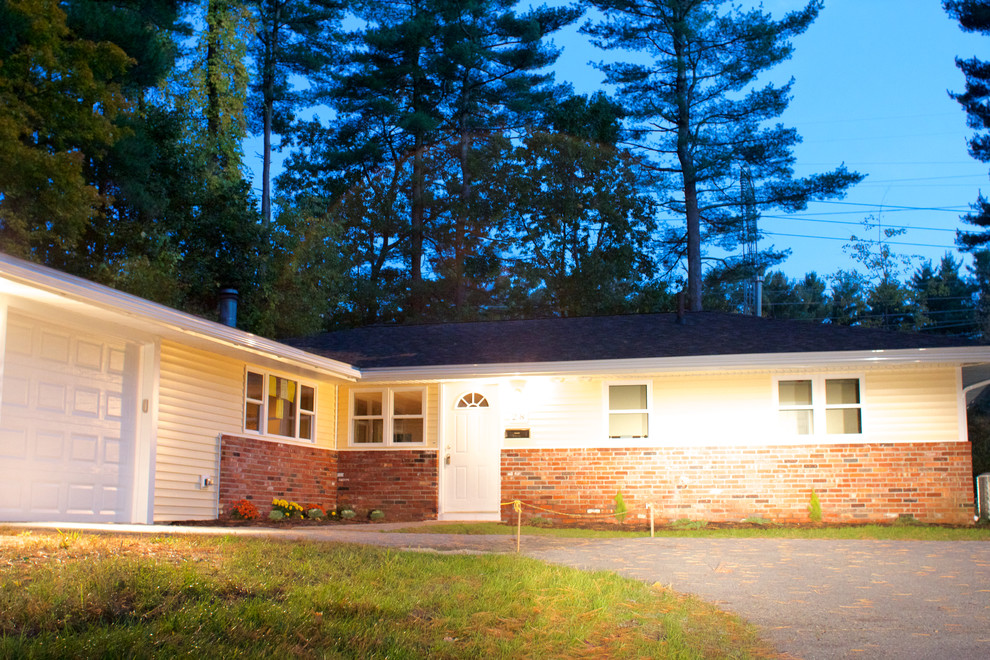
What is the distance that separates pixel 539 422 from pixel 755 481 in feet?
12.2

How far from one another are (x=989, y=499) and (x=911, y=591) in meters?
8.80

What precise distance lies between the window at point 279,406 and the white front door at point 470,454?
2.42m

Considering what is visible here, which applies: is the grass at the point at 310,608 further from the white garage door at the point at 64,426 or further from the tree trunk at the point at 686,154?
the tree trunk at the point at 686,154

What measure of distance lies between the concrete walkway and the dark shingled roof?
427 cm

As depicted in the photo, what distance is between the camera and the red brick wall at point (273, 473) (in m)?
14.0

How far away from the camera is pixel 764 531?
46.0ft

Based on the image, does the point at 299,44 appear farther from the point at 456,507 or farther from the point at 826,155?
the point at 826,155

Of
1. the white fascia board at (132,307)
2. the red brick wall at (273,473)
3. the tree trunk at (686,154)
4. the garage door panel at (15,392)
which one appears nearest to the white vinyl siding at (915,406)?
the white fascia board at (132,307)

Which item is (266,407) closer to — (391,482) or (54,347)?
(391,482)

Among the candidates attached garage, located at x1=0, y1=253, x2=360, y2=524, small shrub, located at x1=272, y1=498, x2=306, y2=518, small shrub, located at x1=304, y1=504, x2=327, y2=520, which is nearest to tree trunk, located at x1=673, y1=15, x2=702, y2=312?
small shrub, located at x1=304, y1=504, x2=327, y2=520

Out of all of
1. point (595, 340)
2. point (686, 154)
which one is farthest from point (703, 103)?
point (595, 340)

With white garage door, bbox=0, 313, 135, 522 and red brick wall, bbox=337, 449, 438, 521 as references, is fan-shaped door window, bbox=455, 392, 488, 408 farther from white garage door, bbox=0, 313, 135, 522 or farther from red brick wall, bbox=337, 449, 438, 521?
white garage door, bbox=0, 313, 135, 522

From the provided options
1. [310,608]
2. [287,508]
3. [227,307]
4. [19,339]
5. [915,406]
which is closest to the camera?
[310,608]

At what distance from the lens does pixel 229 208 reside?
74.9 feet
